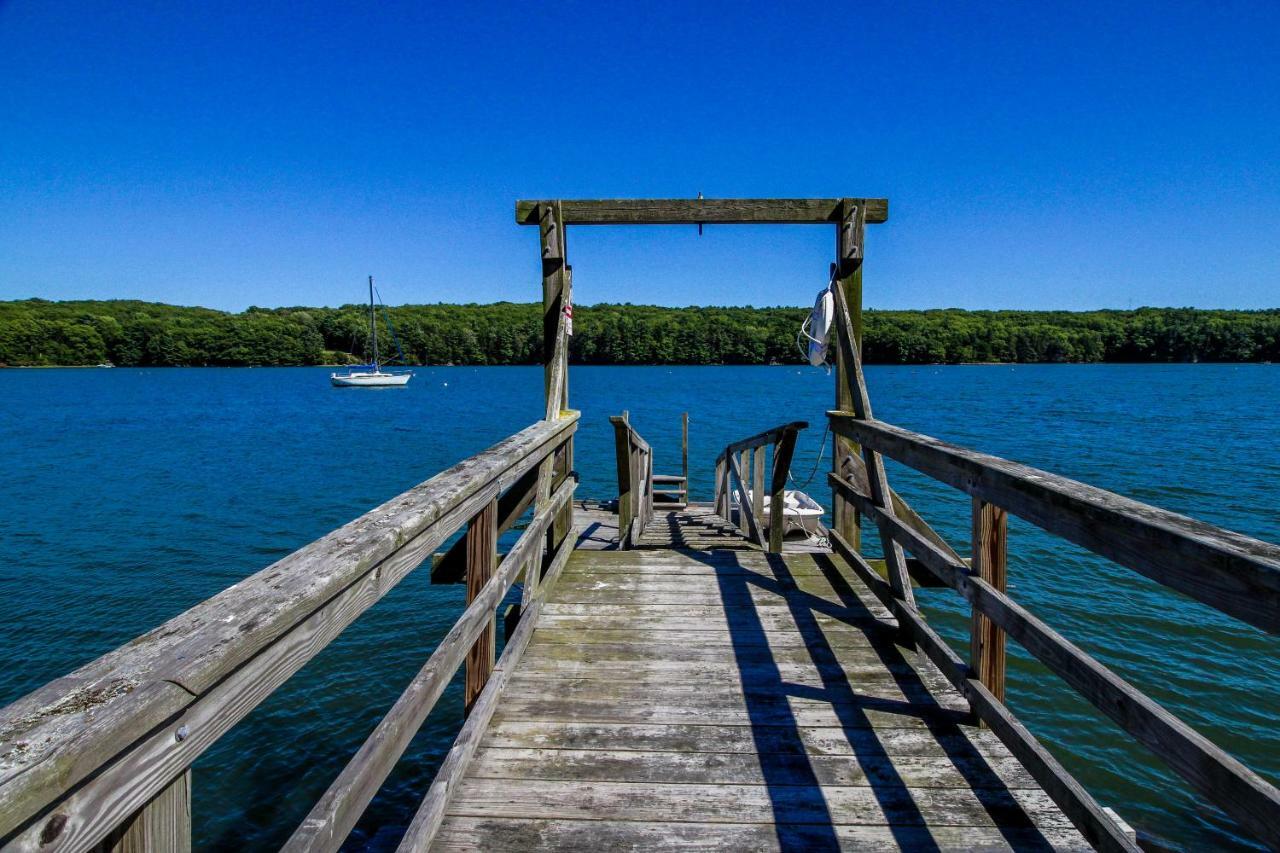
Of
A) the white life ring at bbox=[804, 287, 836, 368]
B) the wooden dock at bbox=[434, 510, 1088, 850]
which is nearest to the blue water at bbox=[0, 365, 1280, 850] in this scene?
the wooden dock at bbox=[434, 510, 1088, 850]

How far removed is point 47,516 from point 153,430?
20891 millimetres

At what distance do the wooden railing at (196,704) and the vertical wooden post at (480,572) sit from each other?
0.33 metres

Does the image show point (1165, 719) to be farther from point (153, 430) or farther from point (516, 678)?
point (153, 430)

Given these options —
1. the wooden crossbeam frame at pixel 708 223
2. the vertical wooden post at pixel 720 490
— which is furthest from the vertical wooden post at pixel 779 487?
the vertical wooden post at pixel 720 490

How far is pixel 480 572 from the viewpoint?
2746mm

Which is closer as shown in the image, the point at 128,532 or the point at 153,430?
the point at 128,532

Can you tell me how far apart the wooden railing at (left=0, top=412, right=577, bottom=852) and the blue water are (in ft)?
4.57

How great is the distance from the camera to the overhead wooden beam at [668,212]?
5414mm

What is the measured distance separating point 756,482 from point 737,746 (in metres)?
5.19

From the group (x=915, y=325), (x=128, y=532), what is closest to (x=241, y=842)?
(x=128, y=532)

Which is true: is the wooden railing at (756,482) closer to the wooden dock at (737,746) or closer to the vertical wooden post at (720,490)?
the vertical wooden post at (720,490)

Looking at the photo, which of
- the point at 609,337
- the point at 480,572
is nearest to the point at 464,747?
the point at 480,572

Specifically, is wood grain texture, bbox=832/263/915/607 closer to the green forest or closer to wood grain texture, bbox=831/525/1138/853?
wood grain texture, bbox=831/525/1138/853

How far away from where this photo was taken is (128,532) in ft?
46.2
